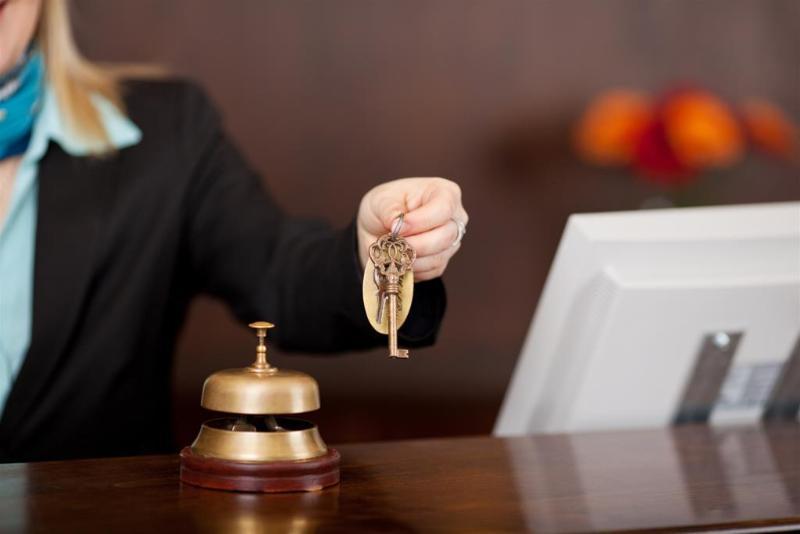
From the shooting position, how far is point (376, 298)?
1.07 m

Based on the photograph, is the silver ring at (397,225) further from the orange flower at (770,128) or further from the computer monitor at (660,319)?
the orange flower at (770,128)

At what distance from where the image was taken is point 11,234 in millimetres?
1595

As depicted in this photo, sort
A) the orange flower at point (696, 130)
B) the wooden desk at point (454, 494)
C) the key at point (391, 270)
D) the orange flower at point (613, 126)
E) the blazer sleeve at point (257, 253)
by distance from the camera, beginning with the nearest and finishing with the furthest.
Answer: the wooden desk at point (454, 494) → the key at point (391, 270) → the blazer sleeve at point (257, 253) → the orange flower at point (696, 130) → the orange flower at point (613, 126)

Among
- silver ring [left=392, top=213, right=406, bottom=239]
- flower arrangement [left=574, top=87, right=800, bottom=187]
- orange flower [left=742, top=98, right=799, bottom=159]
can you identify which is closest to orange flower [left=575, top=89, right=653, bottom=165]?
flower arrangement [left=574, top=87, right=800, bottom=187]

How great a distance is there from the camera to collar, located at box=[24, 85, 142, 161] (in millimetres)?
1649

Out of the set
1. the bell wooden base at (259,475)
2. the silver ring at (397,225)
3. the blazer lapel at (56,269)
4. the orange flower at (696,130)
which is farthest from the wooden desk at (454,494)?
the orange flower at (696,130)

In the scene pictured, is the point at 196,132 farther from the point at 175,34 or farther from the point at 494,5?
the point at 494,5

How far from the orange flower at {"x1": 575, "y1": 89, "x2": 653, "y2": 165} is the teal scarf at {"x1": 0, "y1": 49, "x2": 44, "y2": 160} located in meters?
1.69

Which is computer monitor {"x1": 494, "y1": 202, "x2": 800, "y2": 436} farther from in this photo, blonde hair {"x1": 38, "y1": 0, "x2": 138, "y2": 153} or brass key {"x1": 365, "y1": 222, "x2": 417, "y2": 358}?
blonde hair {"x1": 38, "y1": 0, "x2": 138, "y2": 153}

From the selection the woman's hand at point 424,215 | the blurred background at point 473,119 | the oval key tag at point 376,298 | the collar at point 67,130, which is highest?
the woman's hand at point 424,215

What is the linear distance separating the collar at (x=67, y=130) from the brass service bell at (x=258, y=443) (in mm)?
780

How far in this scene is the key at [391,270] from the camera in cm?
105

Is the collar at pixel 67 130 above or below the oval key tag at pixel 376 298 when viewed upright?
below

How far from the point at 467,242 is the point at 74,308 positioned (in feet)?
5.44
